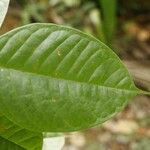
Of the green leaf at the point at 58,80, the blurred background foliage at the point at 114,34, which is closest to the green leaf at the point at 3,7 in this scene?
the green leaf at the point at 58,80

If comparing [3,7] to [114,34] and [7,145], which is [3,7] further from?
[114,34]

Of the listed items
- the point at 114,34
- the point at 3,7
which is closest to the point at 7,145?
the point at 3,7

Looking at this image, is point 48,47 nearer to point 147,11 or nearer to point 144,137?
point 144,137

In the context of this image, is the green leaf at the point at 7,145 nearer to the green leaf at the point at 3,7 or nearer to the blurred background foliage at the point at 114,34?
the green leaf at the point at 3,7

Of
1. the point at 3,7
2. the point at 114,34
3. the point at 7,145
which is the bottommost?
the point at 114,34

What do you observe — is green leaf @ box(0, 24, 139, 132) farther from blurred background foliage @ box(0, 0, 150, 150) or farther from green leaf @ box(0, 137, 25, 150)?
blurred background foliage @ box(0, 0, 150, 150)

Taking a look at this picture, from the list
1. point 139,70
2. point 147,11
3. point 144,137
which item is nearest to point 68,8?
point 147,11

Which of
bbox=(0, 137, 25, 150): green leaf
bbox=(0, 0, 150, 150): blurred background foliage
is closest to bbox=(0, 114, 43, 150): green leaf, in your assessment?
bbox=(0, 137, 25, 150): green leaf

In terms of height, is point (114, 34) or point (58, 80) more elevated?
point (58, 80)
